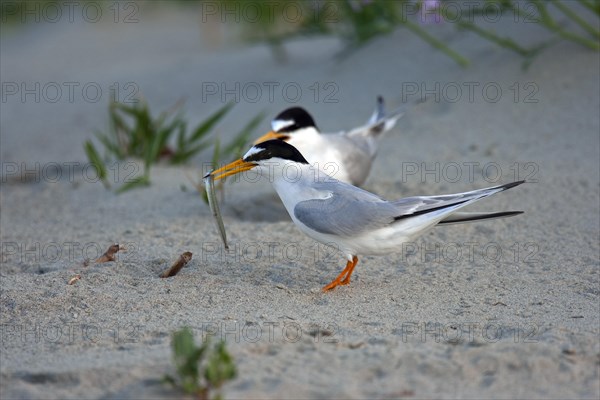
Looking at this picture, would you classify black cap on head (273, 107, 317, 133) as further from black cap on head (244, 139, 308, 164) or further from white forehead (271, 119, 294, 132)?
black cap on head (244, 139, 308, 164)

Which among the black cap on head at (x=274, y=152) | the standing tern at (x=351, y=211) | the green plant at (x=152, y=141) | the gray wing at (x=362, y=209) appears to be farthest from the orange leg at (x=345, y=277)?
the green plant at (x=152, y=141)

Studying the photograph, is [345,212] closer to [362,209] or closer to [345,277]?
[362,209]

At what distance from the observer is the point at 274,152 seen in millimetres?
3988

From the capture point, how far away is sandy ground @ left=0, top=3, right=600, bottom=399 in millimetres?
2854

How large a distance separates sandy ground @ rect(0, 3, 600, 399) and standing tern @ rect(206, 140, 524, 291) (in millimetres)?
258

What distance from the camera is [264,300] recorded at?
3.67 metres

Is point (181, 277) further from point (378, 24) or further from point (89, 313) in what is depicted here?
point (378, 24)

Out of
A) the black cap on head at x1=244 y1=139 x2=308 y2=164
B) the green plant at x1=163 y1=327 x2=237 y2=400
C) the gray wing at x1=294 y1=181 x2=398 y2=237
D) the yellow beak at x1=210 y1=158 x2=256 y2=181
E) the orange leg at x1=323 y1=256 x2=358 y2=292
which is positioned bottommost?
the green plant at x1=163 y1=327 x2=237 y2=400

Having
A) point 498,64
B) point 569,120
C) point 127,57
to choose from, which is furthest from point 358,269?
point 127,57

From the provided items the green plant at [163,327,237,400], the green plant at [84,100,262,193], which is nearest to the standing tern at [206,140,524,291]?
the green plant at [163,327,237,400]

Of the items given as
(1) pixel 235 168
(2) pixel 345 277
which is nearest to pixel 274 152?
(1) pixel 235 168

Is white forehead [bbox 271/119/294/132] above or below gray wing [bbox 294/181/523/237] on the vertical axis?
above

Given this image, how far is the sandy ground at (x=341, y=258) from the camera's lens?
2.85 metres

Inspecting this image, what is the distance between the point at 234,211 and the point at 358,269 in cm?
121
